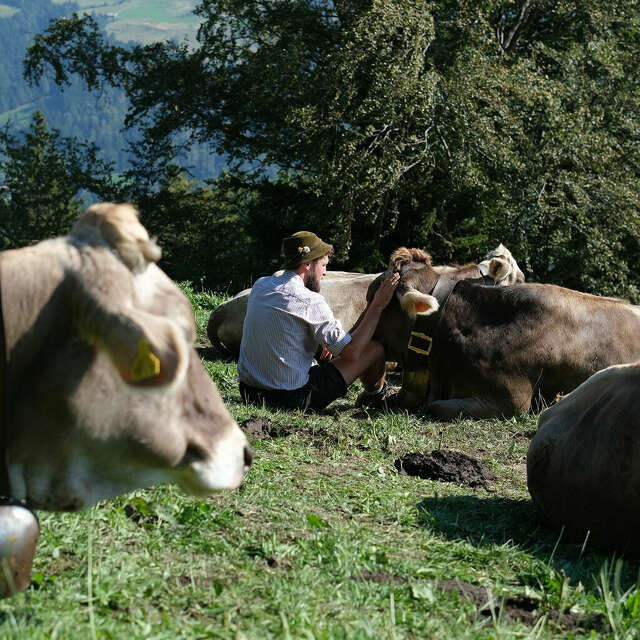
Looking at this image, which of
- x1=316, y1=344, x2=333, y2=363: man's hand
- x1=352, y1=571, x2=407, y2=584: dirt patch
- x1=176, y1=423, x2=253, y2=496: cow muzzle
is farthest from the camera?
x1=316, y1=344, x2=333, y2=363: man's hand

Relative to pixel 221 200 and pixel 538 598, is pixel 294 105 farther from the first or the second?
pixel 538 598

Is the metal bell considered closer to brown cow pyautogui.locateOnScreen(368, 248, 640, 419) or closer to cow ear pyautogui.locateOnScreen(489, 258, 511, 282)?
brown cow pyautogui.locateOnScreen(368, 248, 640, 419)

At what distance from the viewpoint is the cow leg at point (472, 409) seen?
7.45m

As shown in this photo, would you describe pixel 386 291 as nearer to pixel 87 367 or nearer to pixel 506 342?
pixel 506 342

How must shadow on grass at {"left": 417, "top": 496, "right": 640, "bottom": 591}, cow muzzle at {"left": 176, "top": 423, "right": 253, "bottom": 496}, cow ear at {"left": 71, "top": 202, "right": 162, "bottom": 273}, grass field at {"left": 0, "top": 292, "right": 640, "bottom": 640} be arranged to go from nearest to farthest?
1. cow ear at {"left": 71, "top": 202, "right": 162, "bottom": 273}
2. cow muzzle at {"left": 176, "top": 423, "right": 253, "bottom": 496}
3. grass field at {"left": 0, "top": 292, "right": 640, "bottom": 640}
4. shadow on grass at {"left": 417, "top": 496, "right": 640, "bottom": 591}

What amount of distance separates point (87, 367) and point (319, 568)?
1.49 m

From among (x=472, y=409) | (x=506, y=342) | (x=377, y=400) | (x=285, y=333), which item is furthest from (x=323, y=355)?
(x=506, y=342)

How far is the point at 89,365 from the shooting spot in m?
2.50

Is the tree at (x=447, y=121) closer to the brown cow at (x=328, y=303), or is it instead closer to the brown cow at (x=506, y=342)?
the brown cow at (x=328, y=303)

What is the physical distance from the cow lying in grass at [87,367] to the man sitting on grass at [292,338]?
4486mm

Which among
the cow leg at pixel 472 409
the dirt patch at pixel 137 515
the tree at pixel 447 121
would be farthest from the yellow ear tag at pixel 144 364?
the tree at pixel 447 121

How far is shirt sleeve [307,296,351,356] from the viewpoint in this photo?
718cm

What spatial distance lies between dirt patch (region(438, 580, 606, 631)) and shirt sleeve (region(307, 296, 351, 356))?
3797mm

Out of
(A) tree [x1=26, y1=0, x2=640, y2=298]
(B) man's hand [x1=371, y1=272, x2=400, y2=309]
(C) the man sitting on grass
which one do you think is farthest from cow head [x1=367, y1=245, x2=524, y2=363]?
(A) tree [x1=26, y1=0, x2=640, y2=298]
